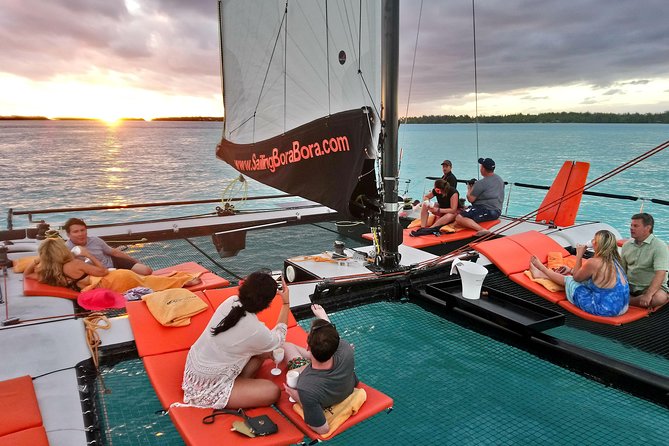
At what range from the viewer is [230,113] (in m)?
7.05

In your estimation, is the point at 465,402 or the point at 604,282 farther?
the point at 604,282

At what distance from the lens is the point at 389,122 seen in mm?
5062

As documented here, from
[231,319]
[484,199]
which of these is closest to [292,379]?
[231,319]

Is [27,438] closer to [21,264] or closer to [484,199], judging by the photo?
[21,264]

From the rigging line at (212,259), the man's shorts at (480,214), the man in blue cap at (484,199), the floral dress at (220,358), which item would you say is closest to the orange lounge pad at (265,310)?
the floral dress at (220,358)

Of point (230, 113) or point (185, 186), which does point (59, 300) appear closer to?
point (230, 113)

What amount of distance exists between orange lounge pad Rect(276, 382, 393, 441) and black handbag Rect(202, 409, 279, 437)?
0.20 meters

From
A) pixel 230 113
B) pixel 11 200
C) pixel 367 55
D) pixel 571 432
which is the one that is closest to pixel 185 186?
pixel 11 200

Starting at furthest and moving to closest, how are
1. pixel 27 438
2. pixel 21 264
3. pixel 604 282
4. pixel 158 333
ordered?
pixel 21 264, pixel 604 282, pixel 158 333, pixel 27 438

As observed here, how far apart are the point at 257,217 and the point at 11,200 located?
69.5 ft

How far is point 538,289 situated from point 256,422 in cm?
405

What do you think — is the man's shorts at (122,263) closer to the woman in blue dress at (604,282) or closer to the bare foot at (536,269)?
the bare foot at (536,269)

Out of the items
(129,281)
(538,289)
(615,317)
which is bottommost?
(615,317)

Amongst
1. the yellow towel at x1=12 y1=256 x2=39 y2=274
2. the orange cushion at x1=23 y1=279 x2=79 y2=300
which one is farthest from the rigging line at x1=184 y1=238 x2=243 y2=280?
the yellow towel at x1=12 y1=256 x2=39 y2=274
